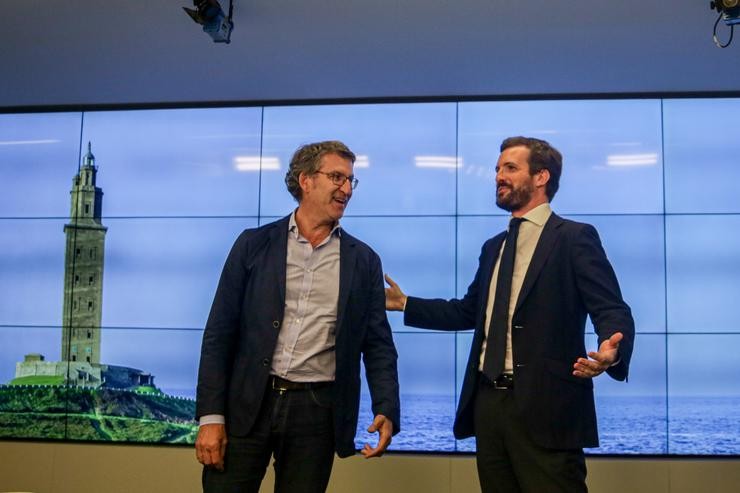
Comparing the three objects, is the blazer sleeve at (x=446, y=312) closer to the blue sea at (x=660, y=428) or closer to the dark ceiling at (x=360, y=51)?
the dark ceiling at (x=360, y=51)

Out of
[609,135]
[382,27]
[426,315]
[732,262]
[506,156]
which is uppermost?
[382,27]

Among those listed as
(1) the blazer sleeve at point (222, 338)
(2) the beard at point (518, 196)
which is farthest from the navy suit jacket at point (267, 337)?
(2) the beard at point (518, 196)

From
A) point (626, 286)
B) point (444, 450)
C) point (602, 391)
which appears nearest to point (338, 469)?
point (444, 450)

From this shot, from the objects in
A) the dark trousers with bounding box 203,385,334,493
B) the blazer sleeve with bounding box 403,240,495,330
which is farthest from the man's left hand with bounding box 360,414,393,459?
the blazer sleeve with bounding box 403,240,495,330

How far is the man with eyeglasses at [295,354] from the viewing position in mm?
2355

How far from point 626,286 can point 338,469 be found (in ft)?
6.39

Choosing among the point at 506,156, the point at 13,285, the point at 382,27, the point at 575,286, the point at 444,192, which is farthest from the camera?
the point at 13,285

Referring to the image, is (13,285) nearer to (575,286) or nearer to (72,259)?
(72,259)

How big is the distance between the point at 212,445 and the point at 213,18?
6.24 feet

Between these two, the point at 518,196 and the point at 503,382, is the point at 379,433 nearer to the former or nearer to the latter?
the point at 503,382

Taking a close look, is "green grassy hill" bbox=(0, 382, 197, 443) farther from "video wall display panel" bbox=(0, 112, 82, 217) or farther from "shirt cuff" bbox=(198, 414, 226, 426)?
"shirt cuff" bbox=(198, 414, 226, 426)

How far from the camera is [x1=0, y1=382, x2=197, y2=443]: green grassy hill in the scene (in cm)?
485

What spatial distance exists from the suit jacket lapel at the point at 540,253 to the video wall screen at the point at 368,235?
2.01m

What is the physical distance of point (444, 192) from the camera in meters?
4.83
